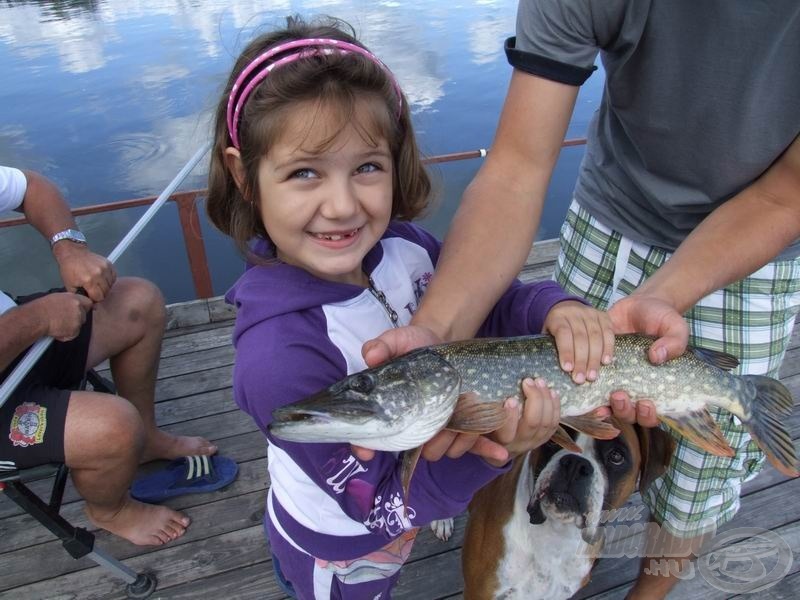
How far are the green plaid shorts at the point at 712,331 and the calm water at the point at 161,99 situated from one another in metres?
0.87

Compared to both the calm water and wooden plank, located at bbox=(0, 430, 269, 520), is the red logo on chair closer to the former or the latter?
wooden plank, located at bbox=(0, 430, 269, 520)

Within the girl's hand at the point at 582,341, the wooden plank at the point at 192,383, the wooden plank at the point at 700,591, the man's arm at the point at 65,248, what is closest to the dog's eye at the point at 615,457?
the girl's hand at the point at 582,341

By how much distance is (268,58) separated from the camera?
5.22ft

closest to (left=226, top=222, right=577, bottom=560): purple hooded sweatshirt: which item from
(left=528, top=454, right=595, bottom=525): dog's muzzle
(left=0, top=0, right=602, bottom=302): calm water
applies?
(left=528, top=454, right=595, bottom=525): dog's muzzle

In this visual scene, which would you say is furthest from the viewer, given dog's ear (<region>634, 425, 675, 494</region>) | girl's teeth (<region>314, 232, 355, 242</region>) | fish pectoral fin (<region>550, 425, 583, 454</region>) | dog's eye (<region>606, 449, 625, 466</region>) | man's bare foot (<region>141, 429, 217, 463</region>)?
man's bare foot (<region>141, 429, 217, 463</region>)

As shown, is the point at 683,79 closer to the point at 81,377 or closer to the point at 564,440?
the point at 564,440

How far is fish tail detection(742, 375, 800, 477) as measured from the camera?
1.86 metres

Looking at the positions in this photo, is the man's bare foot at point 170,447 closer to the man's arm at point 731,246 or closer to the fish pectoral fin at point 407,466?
the fish pectoral fin at point 407,466

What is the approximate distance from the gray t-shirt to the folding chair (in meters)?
2.44

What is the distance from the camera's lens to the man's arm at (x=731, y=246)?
1.81 metres

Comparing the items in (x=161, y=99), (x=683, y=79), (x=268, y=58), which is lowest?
(x=161, y=99)

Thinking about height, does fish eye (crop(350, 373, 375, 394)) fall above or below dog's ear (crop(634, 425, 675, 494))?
above

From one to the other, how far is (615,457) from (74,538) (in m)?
2.17

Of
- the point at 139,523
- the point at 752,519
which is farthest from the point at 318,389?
the point at 752,519
